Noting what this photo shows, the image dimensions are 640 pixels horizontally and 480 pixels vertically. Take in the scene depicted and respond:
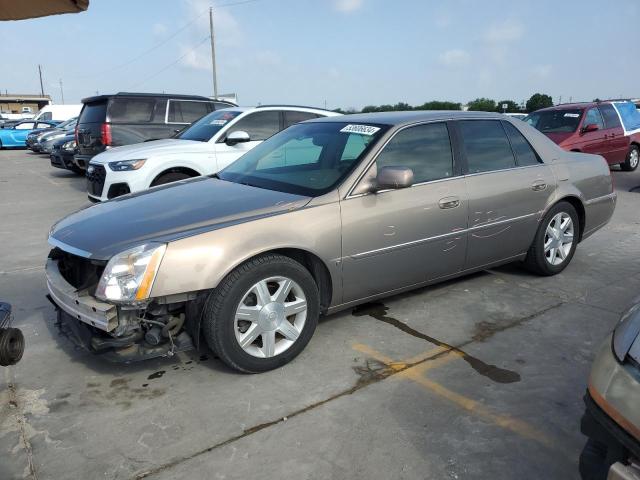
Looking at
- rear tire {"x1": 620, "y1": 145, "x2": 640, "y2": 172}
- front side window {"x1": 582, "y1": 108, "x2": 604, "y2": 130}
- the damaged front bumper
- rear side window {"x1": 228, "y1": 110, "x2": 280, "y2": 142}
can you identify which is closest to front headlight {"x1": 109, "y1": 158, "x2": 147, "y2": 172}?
rear side window {"x1": 228, "y1": 110, "x2": 280, "y2": 142}

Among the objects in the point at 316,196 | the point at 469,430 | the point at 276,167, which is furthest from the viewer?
the point at 276,167

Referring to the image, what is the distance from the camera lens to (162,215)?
11.0 ft

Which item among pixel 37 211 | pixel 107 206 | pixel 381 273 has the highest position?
pixel 107 206

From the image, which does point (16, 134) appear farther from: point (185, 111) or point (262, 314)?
point (262, 314)

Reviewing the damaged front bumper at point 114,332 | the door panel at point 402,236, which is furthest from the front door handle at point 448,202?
the damaged front bumper at point 114,332

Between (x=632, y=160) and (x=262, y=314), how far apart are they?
1305 centimetres

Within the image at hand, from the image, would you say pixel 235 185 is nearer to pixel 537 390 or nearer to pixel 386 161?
pixel 386 161

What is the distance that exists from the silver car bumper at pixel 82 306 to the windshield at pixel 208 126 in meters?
4.48

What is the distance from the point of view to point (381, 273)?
149 inches

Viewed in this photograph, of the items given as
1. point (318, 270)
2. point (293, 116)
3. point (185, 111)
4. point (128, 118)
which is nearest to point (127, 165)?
point (293, 116)

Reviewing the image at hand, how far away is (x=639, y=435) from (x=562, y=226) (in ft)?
12.2

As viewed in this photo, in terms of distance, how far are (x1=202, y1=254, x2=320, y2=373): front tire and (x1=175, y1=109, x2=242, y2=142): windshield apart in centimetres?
470

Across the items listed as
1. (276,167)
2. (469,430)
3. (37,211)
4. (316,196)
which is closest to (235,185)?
(276,167)

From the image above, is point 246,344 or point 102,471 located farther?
point 246,344
